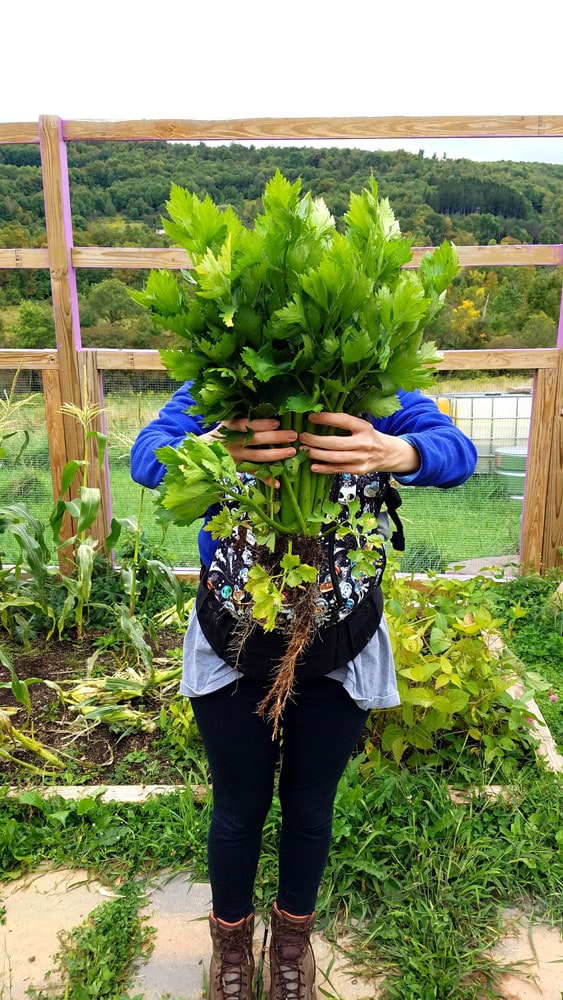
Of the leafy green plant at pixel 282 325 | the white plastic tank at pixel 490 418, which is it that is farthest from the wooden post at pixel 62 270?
the leafy green plant at pixel 282 325

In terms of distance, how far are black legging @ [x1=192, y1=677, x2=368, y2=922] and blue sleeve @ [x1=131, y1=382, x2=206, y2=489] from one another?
1.64 ft

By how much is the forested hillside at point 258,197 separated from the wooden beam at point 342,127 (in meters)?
0.23

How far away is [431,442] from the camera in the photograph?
1.43m

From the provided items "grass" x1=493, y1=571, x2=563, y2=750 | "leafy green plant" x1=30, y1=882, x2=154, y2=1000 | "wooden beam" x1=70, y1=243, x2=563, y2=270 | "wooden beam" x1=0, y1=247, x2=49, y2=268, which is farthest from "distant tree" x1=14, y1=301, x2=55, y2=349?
"leafy green plant" x1=30, y1=882, x2=154, y2=1000

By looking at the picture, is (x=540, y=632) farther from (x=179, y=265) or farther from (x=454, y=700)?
(x=179, y=265)

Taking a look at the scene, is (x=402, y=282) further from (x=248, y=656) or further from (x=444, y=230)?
(x=444, y=230)

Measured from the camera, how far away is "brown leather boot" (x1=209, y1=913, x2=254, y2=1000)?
1710 millimetres

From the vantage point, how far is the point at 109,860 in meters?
2.24

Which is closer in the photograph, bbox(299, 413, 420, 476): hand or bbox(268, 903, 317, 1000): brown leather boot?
bbox(299, 413, 420, 476): hand

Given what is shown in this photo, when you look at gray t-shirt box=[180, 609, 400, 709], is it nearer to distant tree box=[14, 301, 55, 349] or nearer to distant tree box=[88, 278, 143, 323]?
distant tree box=[14, 301, 55, 349]

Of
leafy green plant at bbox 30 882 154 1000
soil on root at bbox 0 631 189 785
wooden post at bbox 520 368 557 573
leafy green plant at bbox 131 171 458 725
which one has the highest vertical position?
leafy green plant at bbox 131 171 458 725

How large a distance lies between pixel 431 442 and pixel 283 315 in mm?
512

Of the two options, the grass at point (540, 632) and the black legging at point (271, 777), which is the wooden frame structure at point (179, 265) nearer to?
the grass at point (540, 632)

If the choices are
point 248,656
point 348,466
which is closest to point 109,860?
point 248,656
